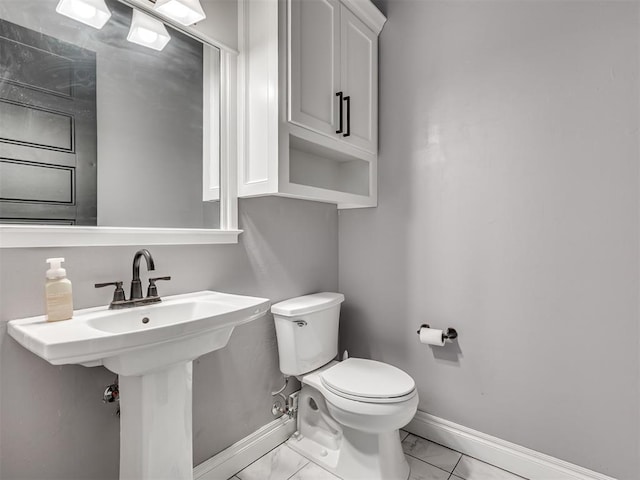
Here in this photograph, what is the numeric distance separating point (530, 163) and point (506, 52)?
0.53m

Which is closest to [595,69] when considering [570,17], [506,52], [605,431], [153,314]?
[570,17]

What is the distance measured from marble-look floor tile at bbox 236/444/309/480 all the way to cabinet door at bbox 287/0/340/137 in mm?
1544

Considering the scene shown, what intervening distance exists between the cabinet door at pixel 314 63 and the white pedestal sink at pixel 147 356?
0.87 metres

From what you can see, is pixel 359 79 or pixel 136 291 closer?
pixel 136 291

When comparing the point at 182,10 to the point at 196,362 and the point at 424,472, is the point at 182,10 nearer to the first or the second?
the point at 196,362

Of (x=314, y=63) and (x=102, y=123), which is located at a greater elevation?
(x=314, y=63)

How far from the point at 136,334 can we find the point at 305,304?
0.94 m

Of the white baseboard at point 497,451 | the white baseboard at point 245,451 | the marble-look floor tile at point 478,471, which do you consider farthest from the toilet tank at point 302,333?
the marble-look floor tile at point 478,471

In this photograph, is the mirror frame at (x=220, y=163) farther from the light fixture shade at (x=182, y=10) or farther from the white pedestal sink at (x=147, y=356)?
the white pedestal sink at (x=147, y=356)

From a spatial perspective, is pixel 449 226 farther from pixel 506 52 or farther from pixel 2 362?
pixel 2 362

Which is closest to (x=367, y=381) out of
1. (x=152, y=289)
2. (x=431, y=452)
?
(x=431, y=452)

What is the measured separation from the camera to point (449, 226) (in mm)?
1732

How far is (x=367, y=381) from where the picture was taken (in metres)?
1.48

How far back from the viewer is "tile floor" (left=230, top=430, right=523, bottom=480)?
1.52m
